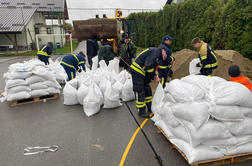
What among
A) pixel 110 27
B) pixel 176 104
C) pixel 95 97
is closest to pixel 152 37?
pixel 110 27

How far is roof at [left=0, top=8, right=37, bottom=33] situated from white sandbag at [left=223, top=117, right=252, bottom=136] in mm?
18136

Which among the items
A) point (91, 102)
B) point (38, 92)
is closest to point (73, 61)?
point (38, 92)

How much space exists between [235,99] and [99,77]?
3.77 meters

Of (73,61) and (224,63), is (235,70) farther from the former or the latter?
(73,61)

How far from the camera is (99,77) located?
5.30 metres

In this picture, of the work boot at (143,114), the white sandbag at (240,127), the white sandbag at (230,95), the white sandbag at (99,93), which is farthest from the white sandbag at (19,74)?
the white sandbag at (240,127)

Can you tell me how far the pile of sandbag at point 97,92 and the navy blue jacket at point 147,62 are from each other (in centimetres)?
94

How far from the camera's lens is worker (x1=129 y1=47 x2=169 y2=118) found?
366 centimetres

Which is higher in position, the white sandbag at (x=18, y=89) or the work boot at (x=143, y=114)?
the white sandbag at (x=18, y=89)

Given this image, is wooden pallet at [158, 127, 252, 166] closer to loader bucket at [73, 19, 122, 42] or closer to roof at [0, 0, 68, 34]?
loader bucket at [73, 19, 122, 42]

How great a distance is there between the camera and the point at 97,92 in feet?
14.5

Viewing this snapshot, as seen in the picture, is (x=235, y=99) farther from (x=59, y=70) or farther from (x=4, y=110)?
(x=59, y=70)

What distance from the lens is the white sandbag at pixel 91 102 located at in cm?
413

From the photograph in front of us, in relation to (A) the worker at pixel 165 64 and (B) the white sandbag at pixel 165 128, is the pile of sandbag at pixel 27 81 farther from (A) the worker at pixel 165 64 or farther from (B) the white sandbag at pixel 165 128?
(B) the white sandbag at pixel 165 128
